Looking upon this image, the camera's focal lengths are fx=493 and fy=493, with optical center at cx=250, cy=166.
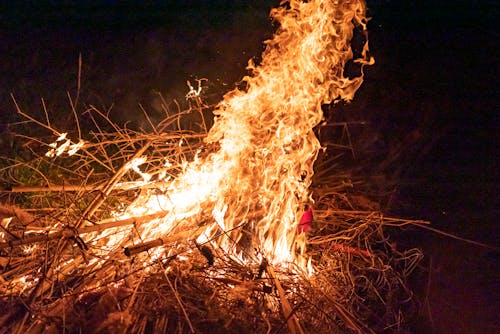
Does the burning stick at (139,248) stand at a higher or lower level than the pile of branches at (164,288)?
higher


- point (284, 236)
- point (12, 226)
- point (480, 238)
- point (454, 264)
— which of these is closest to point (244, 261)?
point (284, 236)

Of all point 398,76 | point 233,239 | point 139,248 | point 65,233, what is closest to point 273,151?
point 233,239

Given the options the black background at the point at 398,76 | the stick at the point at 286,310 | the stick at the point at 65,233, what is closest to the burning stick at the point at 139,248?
the stick at the point at 65,233

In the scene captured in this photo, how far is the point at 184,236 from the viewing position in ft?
12.4

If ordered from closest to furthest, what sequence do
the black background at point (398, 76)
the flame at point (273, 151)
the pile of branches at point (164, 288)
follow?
the pile of branches at point (164, 288) < the flame at point (273, 151) < the black background at point (398, 76)

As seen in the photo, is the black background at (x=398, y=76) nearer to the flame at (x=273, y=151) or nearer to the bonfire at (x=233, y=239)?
the bonfire at (x=233, y=239)

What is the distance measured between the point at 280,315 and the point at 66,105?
5.63 metres

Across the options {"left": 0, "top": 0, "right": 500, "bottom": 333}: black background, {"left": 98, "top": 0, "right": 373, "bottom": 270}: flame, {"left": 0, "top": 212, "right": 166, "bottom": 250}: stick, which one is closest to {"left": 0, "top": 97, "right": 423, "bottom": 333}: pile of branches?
{"left": 0, "top": 212, "right": 166, "bottom": 250}: stick

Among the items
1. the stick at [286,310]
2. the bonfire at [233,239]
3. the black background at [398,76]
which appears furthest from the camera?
the black background at [398,76]

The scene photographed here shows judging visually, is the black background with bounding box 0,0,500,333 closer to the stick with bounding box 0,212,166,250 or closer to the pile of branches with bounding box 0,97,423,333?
the pile of branches with bounding box 0,97,423,333

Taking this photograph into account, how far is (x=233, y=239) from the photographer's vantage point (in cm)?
398

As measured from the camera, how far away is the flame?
404cm

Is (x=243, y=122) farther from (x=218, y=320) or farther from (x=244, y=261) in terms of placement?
(x=218, y=320)

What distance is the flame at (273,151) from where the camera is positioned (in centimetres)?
404
